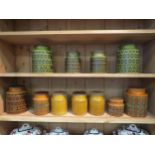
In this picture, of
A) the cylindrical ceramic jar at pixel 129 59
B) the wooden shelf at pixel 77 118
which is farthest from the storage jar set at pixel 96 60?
the wooden shelf at pixel 77 118

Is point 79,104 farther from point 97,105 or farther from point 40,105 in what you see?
point 40,105

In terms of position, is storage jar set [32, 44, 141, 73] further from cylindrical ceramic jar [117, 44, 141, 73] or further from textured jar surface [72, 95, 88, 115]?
textured jar surface [72, 95, 88, 115]

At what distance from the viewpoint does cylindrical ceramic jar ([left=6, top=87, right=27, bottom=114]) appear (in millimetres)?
919

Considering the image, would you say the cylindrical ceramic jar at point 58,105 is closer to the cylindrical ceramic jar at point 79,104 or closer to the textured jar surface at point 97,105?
the cylindrical ceramic jar at point 79,104

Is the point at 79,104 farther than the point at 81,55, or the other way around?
the point at 81,55

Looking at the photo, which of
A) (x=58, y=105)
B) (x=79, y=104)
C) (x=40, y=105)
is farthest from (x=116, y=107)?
(x=40, y=105)

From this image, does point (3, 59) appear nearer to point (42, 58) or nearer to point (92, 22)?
point (42, 58)

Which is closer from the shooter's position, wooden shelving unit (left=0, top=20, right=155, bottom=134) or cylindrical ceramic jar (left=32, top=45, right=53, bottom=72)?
cylindrical ceramic jar (left=32, top=45, right=53, bottom=72)

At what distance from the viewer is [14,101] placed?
0.92 metres

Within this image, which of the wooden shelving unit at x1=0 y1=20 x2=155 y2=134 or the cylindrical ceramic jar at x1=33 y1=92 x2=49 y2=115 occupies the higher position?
the wooden shelving unit at x1=0 y1=20 x2=155 y2=134

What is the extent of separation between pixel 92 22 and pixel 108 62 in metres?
0.31

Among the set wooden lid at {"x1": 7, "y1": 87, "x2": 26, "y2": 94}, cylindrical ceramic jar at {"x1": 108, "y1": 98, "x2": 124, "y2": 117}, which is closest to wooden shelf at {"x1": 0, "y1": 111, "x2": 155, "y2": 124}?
cylindrical ceramic jar at {"x1": 108, "y1": 98, "x2": 124, "y2": 117}

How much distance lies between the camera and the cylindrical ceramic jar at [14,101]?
0.92 meters

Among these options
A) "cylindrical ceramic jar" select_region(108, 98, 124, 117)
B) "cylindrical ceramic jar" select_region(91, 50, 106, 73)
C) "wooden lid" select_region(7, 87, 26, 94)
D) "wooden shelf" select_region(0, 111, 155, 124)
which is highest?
"cylindrical ceramic jar" select_region(91, 50, 106, 73)
